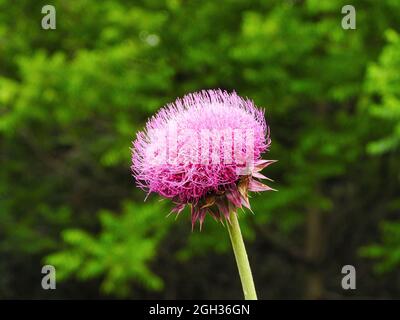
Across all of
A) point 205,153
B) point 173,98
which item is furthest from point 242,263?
point 173,98

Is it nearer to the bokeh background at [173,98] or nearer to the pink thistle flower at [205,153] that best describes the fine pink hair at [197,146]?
the pink thistle flower at [205,153]

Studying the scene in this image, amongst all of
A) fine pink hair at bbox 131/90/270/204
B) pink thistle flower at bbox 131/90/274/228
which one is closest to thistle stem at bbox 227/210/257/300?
pink thistle flower at bbox 131/90/274/228

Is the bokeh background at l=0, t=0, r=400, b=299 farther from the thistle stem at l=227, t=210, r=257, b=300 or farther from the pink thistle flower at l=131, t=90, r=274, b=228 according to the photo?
the thistle stem at l=227, t=210, r=257, b=300

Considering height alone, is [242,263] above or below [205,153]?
below

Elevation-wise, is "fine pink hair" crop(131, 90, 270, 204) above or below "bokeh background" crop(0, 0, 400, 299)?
below

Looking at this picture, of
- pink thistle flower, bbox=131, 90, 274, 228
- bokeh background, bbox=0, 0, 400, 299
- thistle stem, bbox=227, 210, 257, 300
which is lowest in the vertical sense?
thistle stem, bbox=227, 210, 257, 300

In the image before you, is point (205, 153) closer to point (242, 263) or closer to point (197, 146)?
point (197, 146)
